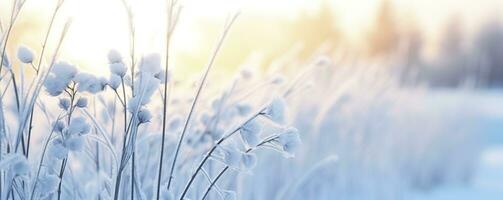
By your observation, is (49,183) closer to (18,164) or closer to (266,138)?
(18,164)

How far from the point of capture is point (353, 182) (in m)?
3.01

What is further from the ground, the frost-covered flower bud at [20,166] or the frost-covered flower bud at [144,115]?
the frost-covered flower bud at [144,115]

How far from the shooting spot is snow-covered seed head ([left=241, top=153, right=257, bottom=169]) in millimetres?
1142

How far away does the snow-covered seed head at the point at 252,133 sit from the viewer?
1115 millimetres

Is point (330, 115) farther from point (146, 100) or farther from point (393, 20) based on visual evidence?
point (393, 20)

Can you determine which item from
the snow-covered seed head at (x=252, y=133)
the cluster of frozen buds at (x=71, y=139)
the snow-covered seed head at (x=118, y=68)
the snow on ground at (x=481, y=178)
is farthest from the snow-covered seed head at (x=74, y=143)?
the snow on ground at (x=481, y=178)

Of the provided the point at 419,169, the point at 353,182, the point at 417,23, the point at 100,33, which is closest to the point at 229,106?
the point at 100,33

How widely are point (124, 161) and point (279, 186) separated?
1.43 meters

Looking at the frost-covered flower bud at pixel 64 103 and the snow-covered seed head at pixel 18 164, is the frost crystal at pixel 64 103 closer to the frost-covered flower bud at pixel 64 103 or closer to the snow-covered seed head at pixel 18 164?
the frost-covered flower bud at pixel 64 103

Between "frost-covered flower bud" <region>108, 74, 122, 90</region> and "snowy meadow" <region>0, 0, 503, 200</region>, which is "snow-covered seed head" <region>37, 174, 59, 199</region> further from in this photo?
"frost-covered flower bud" <region>108, 74, 122, 90</region>

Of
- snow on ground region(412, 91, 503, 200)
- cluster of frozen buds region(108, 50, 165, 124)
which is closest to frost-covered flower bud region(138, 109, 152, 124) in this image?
cluster of frozen buds region(108, 50, 165, 124)

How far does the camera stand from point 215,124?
1697 millimetres

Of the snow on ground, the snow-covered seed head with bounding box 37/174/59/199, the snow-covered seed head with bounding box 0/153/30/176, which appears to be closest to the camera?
the snow-covered seed head with bounding box 0/153/30/176

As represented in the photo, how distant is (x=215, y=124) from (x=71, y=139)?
23.6 inches
